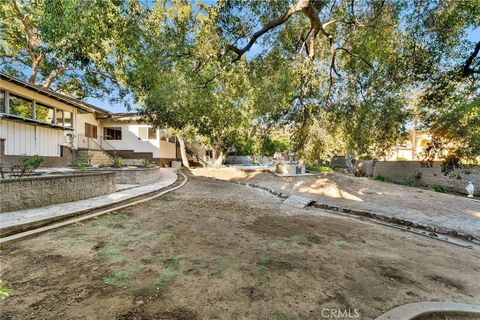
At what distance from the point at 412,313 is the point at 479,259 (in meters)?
3.63

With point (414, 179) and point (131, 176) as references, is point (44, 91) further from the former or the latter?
point (414, 179)

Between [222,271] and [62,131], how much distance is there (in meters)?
17.3

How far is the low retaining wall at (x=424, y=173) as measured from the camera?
46.0 feet

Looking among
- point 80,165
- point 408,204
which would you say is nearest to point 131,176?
point 80,165

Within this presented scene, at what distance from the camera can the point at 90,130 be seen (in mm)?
22859

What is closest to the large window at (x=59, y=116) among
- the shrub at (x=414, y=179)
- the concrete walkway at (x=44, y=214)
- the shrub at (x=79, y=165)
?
the shrub at (x=79, y=165)

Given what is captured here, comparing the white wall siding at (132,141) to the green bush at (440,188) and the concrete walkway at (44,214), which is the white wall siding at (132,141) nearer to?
the concrete walkway at (44,214)

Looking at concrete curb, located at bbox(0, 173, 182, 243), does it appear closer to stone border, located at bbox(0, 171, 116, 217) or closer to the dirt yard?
the dirt yard

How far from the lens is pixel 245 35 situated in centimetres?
876

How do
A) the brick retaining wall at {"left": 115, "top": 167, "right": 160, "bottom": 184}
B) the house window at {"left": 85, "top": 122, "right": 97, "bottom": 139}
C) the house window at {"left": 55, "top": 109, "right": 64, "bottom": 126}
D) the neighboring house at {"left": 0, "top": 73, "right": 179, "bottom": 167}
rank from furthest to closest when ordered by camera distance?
1. the house window at {"left": 85, "top": 122, "right": 97, "bottom": 139}
2. the house window at {"left": 55, "top": 109, "right": 64, "bottom": 126}
3. the brick retaining wall at {"left": 115, "top": 167, "right": 160, "bottom": 184}
4. the neighboring house at {"left": 0, "top": 73, "right": 179, "bottom": 167}

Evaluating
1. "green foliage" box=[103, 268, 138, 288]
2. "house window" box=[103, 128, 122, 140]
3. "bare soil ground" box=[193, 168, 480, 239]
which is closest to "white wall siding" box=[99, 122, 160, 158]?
"house window" box=[103, 128, 122, 140]

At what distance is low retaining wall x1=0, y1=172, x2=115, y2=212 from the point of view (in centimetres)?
616

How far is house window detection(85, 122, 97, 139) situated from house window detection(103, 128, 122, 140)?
4.71ft

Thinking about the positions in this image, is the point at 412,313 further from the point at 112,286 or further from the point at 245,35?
the point at 245,35
